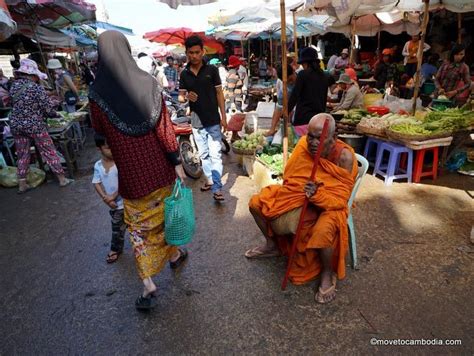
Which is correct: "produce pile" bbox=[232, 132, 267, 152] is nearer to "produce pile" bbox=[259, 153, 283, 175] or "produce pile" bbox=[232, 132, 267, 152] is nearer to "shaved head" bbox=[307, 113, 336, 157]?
"produce pile" bbox=[259, 153, 283, 175]

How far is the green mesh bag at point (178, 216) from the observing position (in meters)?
2.27

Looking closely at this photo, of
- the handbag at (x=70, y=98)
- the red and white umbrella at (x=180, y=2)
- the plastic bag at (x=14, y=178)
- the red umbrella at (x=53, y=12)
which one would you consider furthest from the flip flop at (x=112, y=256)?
the handbag at (x=70, y=98)

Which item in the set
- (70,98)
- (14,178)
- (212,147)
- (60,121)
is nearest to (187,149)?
(212,147)

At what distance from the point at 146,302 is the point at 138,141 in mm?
1284

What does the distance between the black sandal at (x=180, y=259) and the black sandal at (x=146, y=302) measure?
0.53 meters

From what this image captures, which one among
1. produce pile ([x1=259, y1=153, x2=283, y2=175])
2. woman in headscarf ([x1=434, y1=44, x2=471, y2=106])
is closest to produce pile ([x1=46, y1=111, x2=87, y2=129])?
produce pile ([x1=259, y1=153, x2=283, y2=175])

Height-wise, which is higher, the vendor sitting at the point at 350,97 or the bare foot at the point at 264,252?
the vendor sitting at the point at 350,97

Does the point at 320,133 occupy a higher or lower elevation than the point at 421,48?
lower

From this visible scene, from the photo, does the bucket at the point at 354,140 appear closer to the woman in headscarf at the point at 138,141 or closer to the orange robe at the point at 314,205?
the orange robe at the point at 314,205

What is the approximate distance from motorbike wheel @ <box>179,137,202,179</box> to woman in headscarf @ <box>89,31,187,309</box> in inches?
111

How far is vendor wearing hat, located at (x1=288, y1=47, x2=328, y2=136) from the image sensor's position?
Answer: 4027 mm

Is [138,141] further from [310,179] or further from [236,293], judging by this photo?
[236,293]

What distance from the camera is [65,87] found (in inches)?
406

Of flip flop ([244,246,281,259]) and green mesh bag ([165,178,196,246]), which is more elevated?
green mesh bag ([165,178,196,246])
